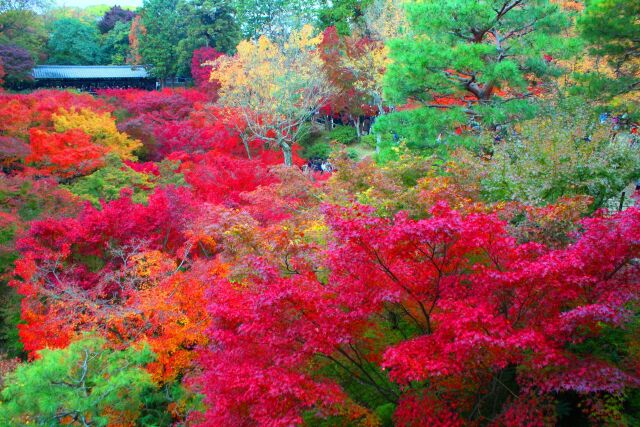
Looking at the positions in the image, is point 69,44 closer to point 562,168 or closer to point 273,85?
point 273,85

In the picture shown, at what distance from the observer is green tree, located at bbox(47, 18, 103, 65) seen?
137ft

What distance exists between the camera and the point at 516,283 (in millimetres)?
5426

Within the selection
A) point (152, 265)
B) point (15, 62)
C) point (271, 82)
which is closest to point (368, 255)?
point (152, 265)

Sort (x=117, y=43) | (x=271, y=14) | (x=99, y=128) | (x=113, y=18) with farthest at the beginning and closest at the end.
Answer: (x=113, y=18), (x=117, y=43), (x=271, y=14), (x=99, y=128)

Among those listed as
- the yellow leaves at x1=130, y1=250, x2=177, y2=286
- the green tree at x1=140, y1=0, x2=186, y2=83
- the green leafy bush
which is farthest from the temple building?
the yellow leaves at x1=130, y1=250, x2=177, y2=286

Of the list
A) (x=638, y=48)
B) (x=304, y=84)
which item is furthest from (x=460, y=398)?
(x=304, y=84)

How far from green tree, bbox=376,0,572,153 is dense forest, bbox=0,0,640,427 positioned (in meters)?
0.07

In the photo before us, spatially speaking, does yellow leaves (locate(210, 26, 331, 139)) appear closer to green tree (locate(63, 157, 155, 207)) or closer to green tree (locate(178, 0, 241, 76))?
green tree (locate(63, 157, 155, 207))

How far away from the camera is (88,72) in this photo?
38469 millimetres

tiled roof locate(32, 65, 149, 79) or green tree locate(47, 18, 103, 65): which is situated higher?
green tree locate(47, 18, 103, 65)

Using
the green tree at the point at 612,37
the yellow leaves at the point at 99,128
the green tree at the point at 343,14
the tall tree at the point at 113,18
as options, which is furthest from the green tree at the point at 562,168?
the tall tree at the point at 113,18

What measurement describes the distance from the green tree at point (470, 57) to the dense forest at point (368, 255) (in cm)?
7

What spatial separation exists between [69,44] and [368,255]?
4433cm

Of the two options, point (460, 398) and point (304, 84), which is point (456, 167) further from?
point (304, 84)
